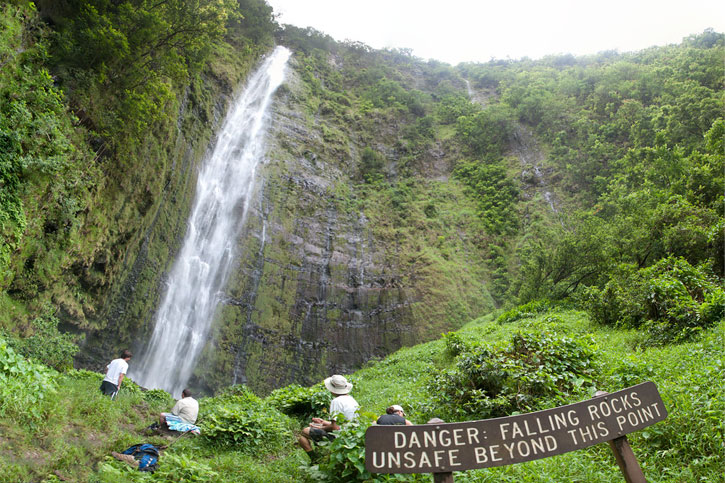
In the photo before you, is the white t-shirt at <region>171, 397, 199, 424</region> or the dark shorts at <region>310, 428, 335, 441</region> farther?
the white t-shirt at <region>171, 397, 199, 424</region>

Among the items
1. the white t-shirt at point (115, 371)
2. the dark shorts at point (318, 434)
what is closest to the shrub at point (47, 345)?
the white t-shirt at point (115, 371)

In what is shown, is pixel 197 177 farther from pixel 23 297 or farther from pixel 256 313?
pixel 23 297

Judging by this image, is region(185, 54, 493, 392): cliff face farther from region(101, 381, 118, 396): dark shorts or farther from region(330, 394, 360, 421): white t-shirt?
region(330, 394, 360, 421): white t-shirt

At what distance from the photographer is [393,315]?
79.0 ft

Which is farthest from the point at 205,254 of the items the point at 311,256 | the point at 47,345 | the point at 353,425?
the point at 353,425

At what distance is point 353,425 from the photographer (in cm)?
417

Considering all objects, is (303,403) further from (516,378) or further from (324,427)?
(516,378)

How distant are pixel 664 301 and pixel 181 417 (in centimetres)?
992

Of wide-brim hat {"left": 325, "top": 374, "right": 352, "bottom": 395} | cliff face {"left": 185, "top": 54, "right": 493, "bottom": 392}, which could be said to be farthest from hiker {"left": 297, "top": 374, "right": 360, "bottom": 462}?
cliff face {"left": 185, "top": 54, "right": 493, "bottom": 392}

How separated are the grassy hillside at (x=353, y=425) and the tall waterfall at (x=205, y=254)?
28.0ft

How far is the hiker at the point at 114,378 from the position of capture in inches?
336

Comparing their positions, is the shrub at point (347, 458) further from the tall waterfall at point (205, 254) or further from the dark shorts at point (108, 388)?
the tall waterfall at point (205, 254)

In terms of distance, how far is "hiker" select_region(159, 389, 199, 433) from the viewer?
24.0 feet

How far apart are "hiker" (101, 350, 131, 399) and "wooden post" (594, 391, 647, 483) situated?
8775mm
